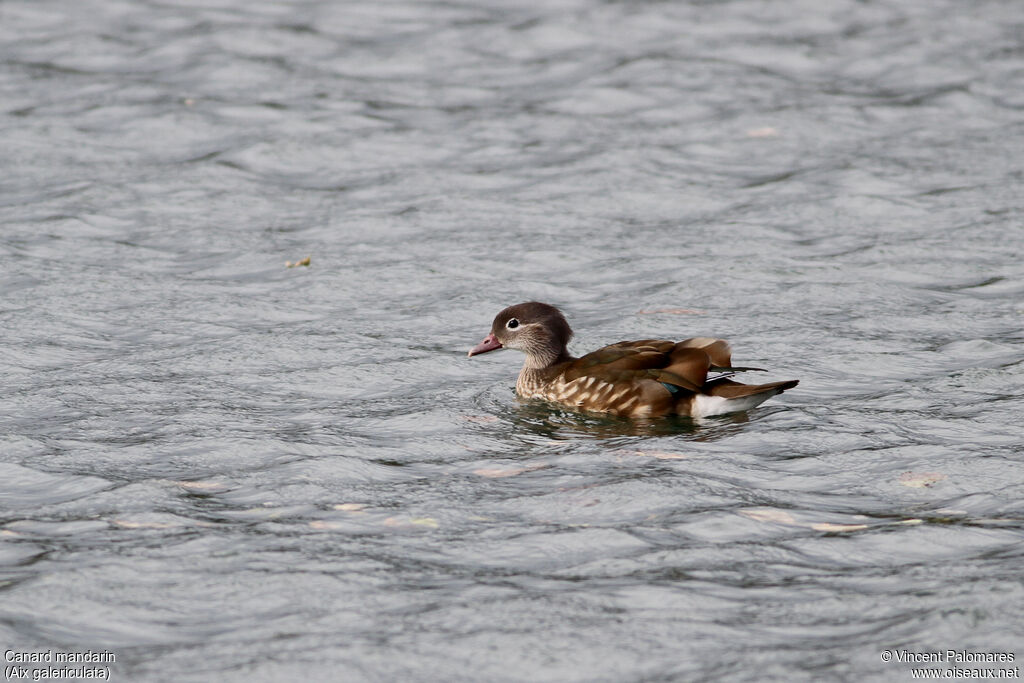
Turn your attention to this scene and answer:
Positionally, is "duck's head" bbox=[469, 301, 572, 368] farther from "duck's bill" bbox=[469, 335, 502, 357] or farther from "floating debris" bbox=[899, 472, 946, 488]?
"floating debris" bbox=[899, 472, 946, 488]

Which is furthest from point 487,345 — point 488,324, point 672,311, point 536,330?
point 672,311

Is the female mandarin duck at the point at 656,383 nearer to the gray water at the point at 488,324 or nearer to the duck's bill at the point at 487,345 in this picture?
the gray water at the point at 488,324

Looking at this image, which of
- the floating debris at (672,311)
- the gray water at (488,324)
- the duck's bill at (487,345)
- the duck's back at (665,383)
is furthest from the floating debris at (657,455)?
the floating debris at (672,311)

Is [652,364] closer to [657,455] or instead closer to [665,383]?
[665,383]

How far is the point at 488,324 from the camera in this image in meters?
11.1

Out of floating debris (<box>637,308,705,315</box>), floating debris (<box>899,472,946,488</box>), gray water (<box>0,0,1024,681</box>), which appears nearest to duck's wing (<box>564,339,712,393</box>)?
gray water (<box>0,0,1024,681</box>)

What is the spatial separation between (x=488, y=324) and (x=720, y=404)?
272 cm

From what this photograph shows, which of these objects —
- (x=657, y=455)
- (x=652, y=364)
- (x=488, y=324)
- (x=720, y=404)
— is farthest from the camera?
(x=488, y=324)

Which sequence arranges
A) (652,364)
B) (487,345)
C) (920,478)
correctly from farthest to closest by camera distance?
(487,345)
(652,364)
(920,478)

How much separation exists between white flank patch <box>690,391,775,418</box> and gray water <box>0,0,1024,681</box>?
0.10m

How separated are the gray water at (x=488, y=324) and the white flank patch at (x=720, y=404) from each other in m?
0.10

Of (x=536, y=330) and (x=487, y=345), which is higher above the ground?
(x=536, y=330)

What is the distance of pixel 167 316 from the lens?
36.2 ft

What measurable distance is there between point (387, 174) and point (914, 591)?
31.2 feet
